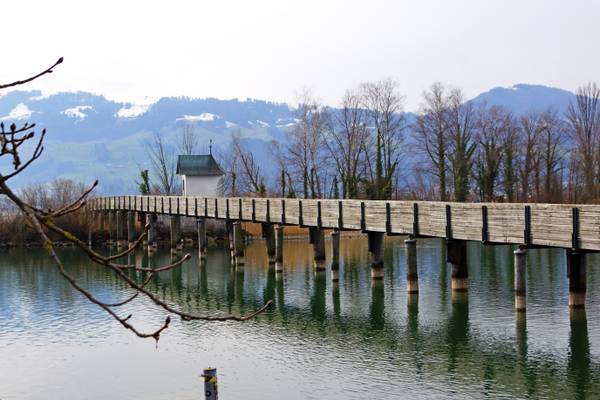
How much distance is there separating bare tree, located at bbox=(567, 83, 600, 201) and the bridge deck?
33620 mm

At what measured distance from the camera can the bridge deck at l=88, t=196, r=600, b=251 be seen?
20.4 m

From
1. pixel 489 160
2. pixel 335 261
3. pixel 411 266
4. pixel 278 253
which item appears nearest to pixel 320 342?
pixel 411 266

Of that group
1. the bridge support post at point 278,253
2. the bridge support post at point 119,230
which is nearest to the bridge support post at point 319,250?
the bridge support post at point 278,253

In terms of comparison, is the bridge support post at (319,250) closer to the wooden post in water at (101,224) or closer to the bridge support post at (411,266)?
the bridge support post at (411,266)

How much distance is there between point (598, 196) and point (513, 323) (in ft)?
134

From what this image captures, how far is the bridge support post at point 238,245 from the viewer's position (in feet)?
132

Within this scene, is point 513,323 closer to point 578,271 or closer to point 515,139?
point 578,271

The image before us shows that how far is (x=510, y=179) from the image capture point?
66.8 m

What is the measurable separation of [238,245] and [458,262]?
1594cm

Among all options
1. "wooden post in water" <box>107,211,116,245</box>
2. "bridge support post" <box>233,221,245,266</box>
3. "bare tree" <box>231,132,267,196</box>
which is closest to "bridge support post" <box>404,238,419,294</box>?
"bridge support post" <box>233,221,245,266</box>

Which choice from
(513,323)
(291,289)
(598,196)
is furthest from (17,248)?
(513,323)

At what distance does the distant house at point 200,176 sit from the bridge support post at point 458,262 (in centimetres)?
3862

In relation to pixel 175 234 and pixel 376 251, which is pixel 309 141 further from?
pixel 376 251

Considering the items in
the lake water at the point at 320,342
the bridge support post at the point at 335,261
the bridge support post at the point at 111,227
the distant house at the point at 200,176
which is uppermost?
the distant house at the point at 200,176
